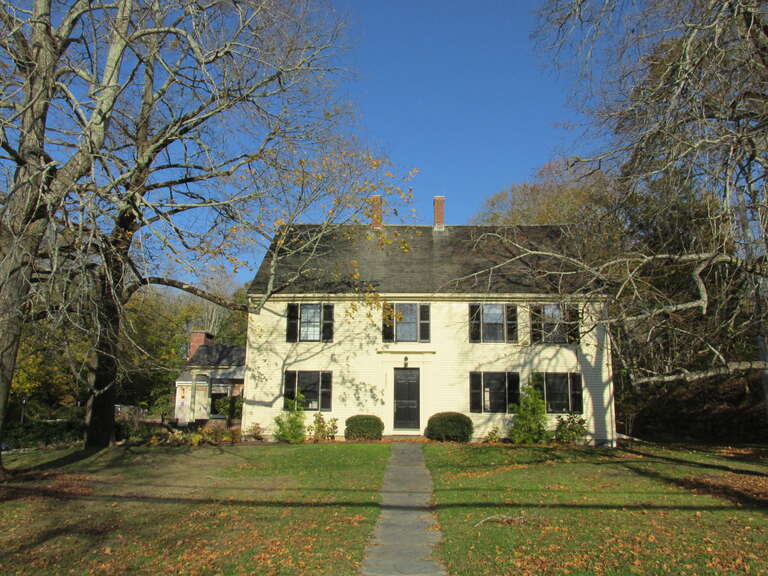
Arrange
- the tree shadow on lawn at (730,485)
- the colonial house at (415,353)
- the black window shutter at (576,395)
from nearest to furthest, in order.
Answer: the tree shadow on lawn at (730,485) → the black window shutter at (576,395) → the colonial house at (415,353)

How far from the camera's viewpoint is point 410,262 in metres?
23.1

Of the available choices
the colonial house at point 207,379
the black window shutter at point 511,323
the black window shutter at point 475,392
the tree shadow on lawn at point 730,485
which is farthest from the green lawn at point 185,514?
the colonial house at point 207,379

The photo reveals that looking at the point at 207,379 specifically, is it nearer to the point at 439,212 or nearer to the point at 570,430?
the point at 439,212

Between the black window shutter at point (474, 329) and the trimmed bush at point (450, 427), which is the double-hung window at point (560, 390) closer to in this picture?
the black window shutter at point (474, 329)

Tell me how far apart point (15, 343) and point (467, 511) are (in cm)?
838

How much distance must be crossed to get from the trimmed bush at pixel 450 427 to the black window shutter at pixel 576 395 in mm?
3770

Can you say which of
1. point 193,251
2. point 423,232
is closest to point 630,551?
point 193,251

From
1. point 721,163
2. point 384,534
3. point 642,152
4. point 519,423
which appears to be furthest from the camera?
point 519,423

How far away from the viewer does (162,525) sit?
8.27m

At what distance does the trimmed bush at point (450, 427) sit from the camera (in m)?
A: 19.7

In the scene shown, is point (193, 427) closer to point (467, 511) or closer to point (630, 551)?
point (467, 511)

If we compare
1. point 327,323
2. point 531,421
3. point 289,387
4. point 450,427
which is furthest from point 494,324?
point 289,387

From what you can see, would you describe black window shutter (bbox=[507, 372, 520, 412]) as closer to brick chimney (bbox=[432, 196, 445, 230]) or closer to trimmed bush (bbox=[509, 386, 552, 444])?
trimmed bush (bbox=[509, 386, 552, 444])

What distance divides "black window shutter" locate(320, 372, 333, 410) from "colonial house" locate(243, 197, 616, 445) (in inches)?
1.4
